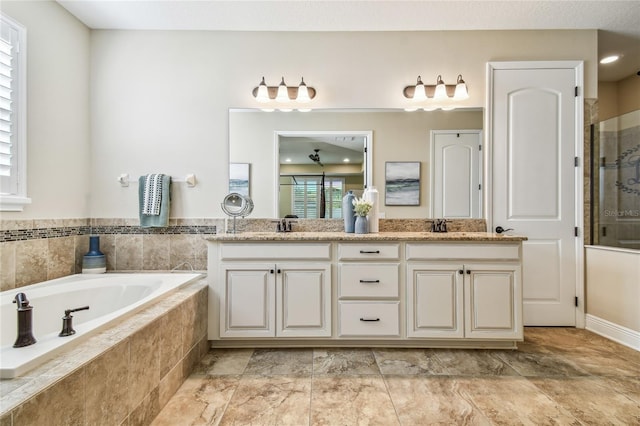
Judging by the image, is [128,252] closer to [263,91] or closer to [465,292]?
[263,91]

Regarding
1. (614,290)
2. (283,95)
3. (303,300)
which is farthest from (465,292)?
(283,95)

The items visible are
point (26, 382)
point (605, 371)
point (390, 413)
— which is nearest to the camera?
point (26, 382)

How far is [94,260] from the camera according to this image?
2.57 m

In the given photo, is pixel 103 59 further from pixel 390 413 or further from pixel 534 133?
pixel 534 133

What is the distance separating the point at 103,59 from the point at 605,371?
4.52 metres

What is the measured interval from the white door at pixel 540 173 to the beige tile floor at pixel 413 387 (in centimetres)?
52

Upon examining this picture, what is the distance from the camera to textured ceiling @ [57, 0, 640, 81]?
2.46 m

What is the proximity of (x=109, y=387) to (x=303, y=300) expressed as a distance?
4.19 ft

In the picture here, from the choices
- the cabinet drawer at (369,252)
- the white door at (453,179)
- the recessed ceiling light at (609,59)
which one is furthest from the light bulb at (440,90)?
the recessed ceiling light at (609,59)

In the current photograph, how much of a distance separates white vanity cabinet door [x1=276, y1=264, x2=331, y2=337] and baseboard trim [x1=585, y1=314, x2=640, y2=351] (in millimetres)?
2293

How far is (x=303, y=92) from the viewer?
272 cm

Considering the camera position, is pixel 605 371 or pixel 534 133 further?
pixel 534 133

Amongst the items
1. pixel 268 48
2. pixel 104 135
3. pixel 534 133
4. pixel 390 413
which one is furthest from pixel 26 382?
pixel 534 133

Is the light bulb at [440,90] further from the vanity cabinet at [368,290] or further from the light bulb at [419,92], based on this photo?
the vanity cabinet at [368,290]
